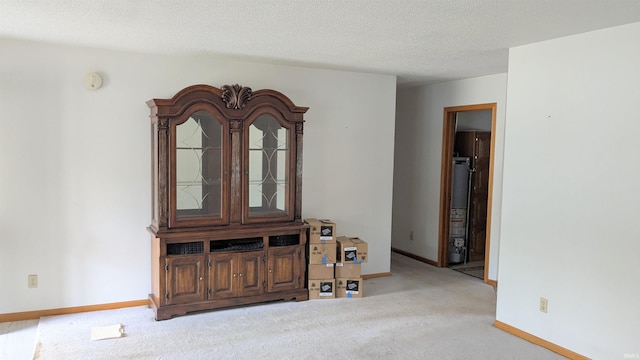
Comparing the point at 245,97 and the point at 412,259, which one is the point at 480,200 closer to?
the point at 412,259

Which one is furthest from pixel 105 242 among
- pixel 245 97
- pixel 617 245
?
pixel 617 245

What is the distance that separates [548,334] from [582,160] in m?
1.31

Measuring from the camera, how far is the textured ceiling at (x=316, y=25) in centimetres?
266

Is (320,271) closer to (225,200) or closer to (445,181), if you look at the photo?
(225,200)

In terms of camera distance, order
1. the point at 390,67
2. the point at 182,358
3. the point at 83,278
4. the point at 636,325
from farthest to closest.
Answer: the point at 390,67, the point at 83,278, the point at 182,358, the point at 636,325

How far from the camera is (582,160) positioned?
3299 mm

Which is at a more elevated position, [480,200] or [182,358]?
[480,200]

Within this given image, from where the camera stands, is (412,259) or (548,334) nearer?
(548,334)

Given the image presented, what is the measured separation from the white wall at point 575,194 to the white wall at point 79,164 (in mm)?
2334

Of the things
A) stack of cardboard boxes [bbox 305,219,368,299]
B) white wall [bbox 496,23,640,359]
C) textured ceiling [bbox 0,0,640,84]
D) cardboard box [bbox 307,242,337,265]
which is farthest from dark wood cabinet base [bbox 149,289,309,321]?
textured ceiling [bbox 0,0,640,84]

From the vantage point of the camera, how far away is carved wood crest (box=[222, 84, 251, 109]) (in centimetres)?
409

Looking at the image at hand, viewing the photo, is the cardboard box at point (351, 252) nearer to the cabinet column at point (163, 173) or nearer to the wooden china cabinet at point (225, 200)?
the wooden china cabinet at point (225, 200)

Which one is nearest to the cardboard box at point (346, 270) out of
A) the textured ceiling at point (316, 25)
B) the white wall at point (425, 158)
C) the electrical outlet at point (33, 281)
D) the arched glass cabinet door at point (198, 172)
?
the arched glass cabinet door at point (198, 172)

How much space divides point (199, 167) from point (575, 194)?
Answer: 2.95 meters
